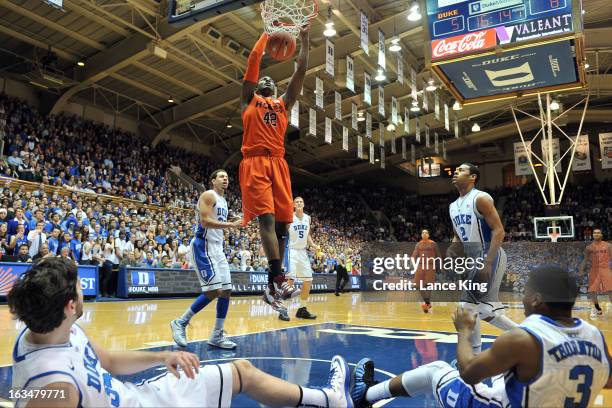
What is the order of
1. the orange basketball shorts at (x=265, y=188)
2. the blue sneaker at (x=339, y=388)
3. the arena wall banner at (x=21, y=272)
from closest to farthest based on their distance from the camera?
the blue sneaker at (x=339, y=388) → the orange basketball shorts at (x=265, y=188) → the arena wall banner at (x=21, y=272)

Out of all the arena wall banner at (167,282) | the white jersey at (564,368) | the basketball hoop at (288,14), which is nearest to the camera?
the white jersey at (564,368)

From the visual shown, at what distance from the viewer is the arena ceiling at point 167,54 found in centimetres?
1504

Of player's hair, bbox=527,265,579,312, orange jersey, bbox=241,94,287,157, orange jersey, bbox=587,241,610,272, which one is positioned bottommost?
player's hair, bbox=527,265,579,312

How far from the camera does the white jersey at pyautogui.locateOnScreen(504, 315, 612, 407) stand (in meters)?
1.89

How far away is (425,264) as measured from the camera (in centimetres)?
1065

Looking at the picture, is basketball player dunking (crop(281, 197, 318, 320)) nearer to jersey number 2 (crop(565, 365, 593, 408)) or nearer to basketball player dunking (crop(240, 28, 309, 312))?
basketball player dunking (crop(240, 28, 309, 312))

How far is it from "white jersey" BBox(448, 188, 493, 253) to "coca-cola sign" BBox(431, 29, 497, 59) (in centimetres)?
468

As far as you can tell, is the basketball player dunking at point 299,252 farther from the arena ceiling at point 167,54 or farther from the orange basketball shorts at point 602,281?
the arena ceiling at point 167,54

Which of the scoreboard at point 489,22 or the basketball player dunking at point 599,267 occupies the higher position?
the scoreboard at point 489,22

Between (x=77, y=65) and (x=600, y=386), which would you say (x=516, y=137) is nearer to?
(x=77, y=65)

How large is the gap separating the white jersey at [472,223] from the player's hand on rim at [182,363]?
3206mm

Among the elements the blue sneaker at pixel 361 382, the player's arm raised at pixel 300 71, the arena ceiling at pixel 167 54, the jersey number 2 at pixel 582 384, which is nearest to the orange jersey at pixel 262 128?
the player's arm raised at pixel 300 71

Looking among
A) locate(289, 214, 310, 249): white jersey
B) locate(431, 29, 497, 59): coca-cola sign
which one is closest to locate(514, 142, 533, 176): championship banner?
locate(431, 29, 497, 59): coca-cola sign

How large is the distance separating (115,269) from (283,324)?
22.5 feet
